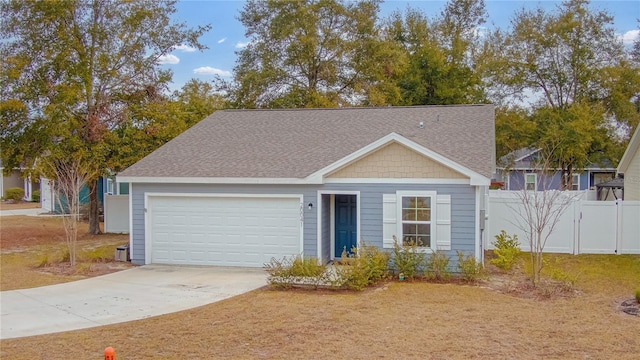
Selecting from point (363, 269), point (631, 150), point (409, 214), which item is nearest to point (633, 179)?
point (631, 150)

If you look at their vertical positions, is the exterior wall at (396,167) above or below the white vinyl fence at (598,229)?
above

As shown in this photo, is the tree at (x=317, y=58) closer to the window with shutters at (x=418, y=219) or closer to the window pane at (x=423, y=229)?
the window with shutters at (x=418, y=219)

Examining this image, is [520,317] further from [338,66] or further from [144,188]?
[338,66]

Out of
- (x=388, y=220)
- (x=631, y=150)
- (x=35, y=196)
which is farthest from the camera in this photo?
(x=35, y=196)

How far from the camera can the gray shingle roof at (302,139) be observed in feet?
45.7

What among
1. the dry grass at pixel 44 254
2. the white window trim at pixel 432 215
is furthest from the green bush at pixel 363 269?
the dry grass at pixel 44 254

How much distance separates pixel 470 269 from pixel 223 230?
6.33 metres

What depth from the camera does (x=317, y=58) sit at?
96.3 ft

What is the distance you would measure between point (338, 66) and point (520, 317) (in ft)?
73.4

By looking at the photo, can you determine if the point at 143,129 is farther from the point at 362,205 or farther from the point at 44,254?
the point at 362,205

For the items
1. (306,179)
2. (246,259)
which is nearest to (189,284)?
(246,259)

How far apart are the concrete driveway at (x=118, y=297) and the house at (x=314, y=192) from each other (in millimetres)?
983

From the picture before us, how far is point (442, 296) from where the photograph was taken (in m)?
10.4

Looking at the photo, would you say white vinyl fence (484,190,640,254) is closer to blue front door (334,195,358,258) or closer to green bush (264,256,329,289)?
blue front door (334,195,358,258)
